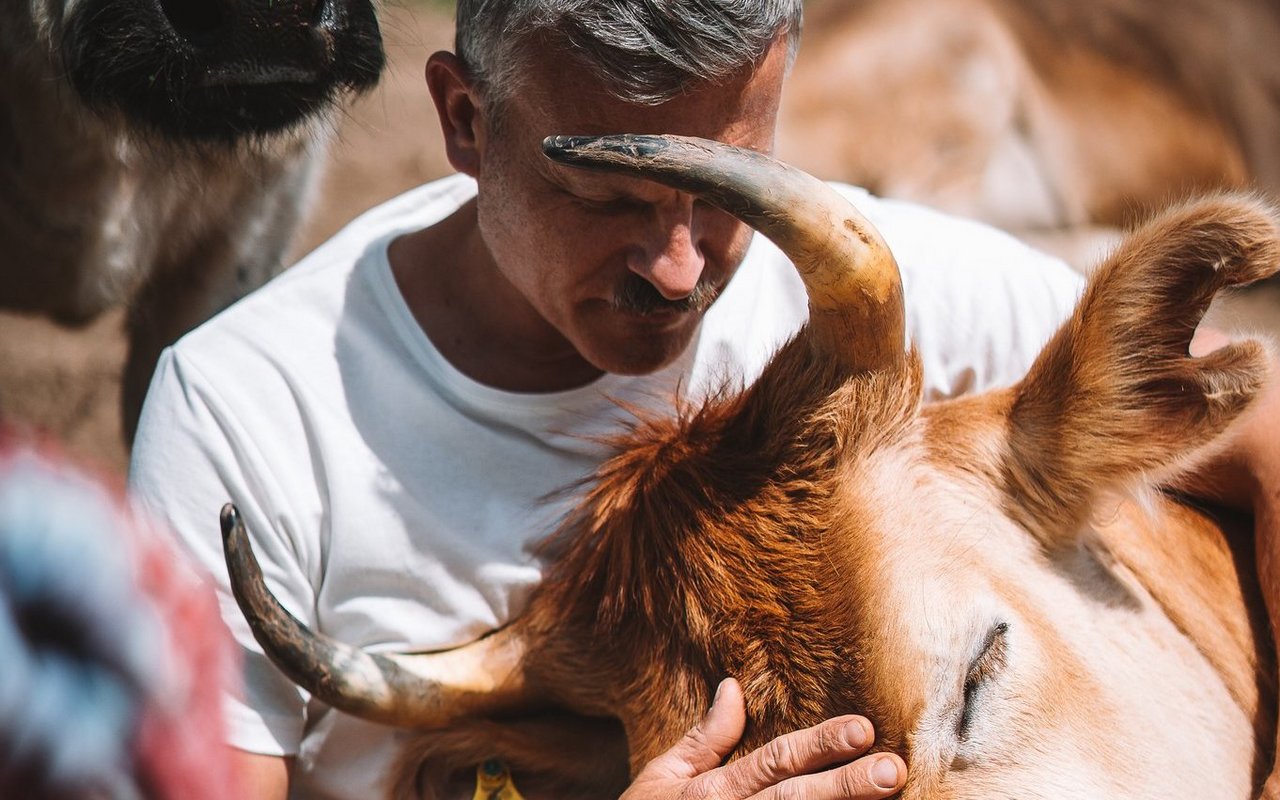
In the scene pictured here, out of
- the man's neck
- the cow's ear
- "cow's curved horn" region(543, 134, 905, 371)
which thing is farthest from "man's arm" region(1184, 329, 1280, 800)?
the man's neck

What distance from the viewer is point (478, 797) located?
2410 millimetres

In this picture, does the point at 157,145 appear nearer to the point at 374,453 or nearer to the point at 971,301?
the point at 374,453

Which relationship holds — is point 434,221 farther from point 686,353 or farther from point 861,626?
point 861,626

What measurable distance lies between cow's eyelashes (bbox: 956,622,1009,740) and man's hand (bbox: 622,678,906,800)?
10 cm

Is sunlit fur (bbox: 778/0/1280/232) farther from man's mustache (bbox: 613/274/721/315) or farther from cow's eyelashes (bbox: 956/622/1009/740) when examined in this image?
cow's eyelashes (bbox: 956/622/1009/740)

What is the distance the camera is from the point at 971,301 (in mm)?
2957

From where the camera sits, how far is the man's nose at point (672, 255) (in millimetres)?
2287

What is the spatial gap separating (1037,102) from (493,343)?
6347 millimetres

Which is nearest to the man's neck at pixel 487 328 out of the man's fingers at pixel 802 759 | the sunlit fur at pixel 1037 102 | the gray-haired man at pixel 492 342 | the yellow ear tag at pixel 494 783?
the gray-haired man at pixel 492 342

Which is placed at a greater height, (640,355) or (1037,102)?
(640,355)

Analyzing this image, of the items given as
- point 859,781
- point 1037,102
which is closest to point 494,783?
point 859,781

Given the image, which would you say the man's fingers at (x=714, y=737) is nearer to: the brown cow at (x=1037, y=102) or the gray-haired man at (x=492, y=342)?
the gray-haired man at (x=492, y=342)

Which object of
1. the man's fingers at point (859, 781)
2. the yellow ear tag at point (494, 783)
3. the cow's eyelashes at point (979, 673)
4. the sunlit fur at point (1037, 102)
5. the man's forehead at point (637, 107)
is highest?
the man's forehead at point (637, 107)

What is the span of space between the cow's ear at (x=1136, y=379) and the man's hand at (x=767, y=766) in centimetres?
46
